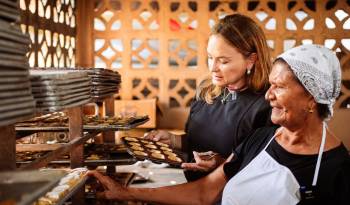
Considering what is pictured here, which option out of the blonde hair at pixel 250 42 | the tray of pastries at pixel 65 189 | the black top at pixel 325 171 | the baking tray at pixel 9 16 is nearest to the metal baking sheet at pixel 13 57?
the baking tray at pixel 9 16

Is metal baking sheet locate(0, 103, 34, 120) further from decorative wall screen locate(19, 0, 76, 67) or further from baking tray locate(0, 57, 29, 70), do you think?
decorative wall screen locate(19, 0, 76, 67)

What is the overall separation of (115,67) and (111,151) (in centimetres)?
294

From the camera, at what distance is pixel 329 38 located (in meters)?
6.20

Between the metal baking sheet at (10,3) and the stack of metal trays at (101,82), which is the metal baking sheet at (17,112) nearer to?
the metal baking sheet at (10,3)

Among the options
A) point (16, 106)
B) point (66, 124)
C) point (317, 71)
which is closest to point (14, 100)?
point (16, 106)

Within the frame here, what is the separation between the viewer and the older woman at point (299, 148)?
1.91 meters

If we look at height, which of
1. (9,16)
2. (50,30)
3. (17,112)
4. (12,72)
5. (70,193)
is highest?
(50,30)

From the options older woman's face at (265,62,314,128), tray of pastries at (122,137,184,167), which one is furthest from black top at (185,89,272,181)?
older woman's face at (265,62,314,128)

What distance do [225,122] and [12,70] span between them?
5.43ft

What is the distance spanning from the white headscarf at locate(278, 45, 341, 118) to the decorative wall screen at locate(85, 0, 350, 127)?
13.8ft

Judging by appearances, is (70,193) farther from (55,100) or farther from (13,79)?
(13,79)

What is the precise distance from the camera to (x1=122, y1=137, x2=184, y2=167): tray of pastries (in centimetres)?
239

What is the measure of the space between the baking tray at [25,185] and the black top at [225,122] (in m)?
1.54

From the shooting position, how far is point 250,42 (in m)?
2.65
